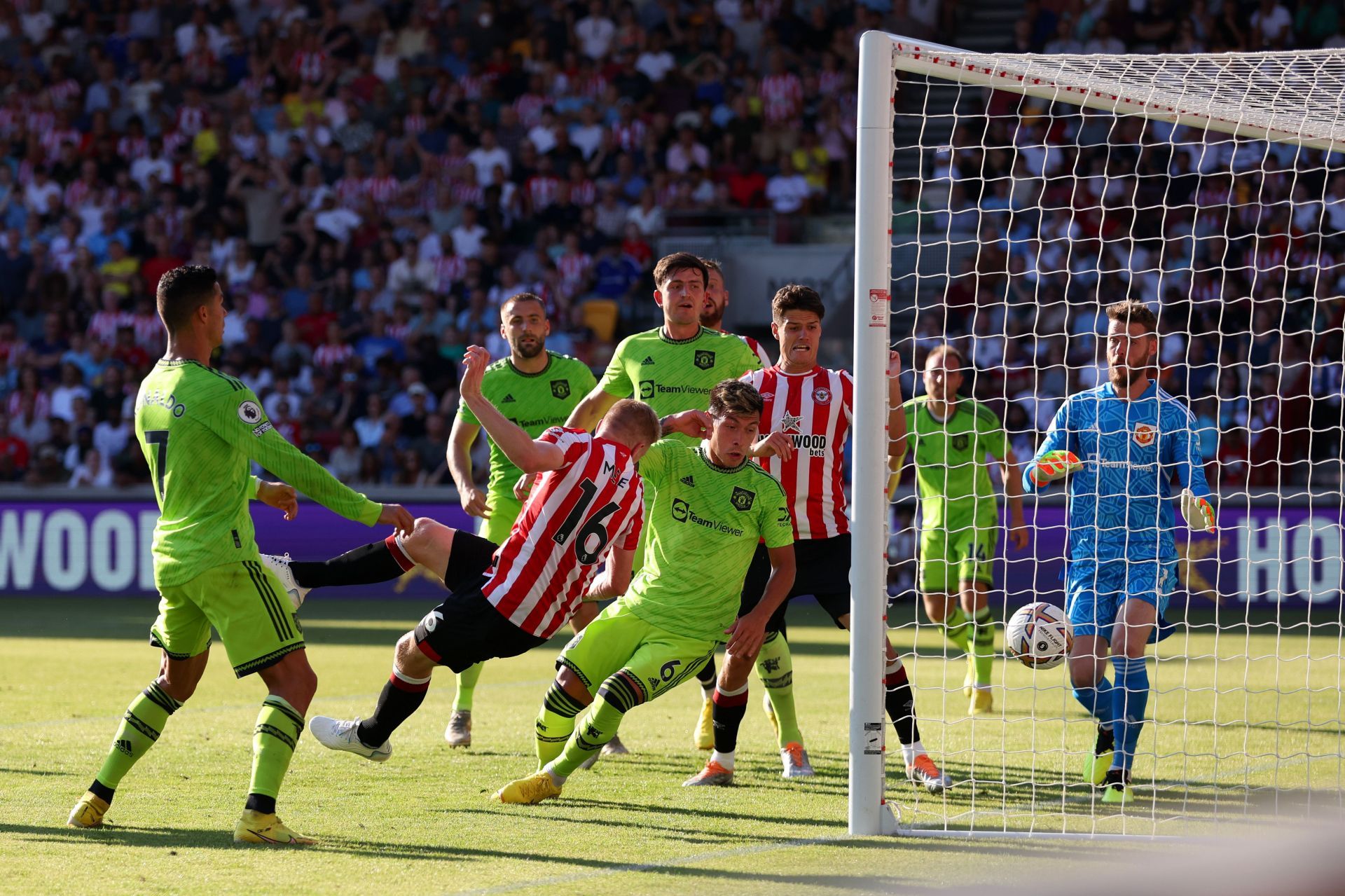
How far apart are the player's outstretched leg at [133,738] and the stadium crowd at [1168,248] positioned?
9.53 metres

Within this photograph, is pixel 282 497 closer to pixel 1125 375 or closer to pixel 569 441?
pixel 569 441

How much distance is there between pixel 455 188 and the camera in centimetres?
2092

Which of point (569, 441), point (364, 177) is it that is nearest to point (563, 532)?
point (569, 441)

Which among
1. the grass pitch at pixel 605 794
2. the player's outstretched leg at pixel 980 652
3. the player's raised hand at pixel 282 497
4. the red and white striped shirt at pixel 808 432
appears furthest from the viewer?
the player's outstretched leg at pixel 980 652

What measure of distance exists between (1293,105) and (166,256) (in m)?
16.9

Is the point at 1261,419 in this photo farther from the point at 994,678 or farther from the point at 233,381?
the point at 233,381

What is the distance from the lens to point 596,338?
1853cm

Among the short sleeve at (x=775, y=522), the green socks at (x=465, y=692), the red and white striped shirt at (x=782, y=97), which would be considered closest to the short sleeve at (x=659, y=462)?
the short sleeve at (x=775, y=522)

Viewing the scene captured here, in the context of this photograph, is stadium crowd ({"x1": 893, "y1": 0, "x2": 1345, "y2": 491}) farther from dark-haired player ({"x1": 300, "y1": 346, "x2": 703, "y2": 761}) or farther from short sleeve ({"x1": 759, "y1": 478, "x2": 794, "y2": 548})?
dark-haired player ({"x1": 300, "y1": 346, "x2": 703, "y2": 761})

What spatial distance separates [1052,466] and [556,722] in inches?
90.5

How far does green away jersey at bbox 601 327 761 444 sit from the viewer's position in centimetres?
736

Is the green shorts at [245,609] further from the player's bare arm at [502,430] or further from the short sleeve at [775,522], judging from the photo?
the short sleeve at [775,522]

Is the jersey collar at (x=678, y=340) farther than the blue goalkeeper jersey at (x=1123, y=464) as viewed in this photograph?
Yes

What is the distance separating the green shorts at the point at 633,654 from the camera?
597 centimetres
